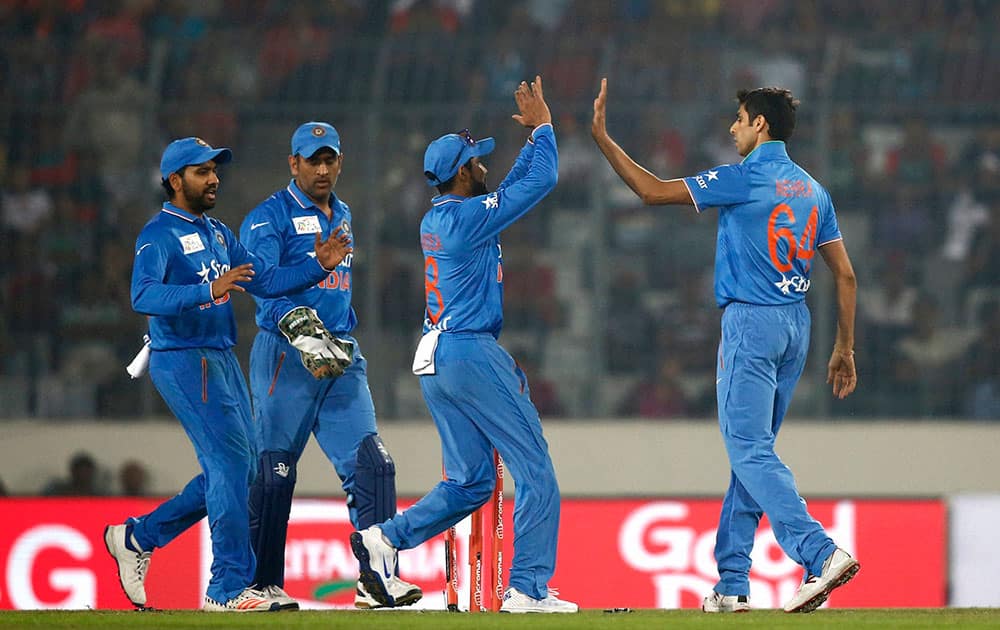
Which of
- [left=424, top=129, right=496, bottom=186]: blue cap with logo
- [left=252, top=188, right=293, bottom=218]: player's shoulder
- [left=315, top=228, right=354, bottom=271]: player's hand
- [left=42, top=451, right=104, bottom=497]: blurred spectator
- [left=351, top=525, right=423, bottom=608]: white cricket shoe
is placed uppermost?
[left=424, top=129, right=496, bottom=186]: blue cap with logo

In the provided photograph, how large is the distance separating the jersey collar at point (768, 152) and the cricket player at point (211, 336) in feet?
5.92

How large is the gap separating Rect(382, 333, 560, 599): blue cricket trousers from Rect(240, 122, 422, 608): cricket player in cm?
60

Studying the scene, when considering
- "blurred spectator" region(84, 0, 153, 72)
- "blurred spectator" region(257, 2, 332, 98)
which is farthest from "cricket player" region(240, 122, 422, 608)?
"blurred spectator" region(84, 0, 153, 72)

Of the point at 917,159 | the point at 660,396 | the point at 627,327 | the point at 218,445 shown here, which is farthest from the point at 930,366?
the point at 218,445

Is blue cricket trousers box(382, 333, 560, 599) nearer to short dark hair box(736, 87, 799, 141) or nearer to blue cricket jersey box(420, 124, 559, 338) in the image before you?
blue cricket jersey box(420, 124, 559, 338)

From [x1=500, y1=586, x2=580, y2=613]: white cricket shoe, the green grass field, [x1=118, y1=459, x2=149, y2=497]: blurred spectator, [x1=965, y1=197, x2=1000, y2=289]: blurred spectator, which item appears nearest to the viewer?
the green grass field

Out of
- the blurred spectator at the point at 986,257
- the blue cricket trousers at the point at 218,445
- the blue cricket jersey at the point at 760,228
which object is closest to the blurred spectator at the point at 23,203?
the blue cricket trousers at the point at 218,445

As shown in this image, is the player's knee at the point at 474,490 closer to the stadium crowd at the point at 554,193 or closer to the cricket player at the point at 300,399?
the cricket player at the point at 300,399

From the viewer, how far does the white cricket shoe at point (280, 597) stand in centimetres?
744

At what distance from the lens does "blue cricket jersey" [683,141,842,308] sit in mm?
6949

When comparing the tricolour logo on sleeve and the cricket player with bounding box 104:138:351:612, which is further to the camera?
the tricolour logo on sleeve

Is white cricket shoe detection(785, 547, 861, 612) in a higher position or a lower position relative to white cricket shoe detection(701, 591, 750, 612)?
higher

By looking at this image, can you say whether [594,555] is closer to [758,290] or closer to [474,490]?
[474,490]

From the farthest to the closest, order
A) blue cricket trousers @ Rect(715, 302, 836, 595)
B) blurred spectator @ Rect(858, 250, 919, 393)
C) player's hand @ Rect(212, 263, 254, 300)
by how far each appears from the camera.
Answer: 1. blurred spectator @ Rect(858, 250, 919, 393)
2. player's hand @ Rect(212, 263, 254, 300)
3. blue cricket trousers @ Rect(715, 302, 836, 595)
